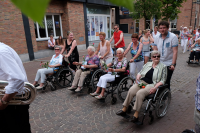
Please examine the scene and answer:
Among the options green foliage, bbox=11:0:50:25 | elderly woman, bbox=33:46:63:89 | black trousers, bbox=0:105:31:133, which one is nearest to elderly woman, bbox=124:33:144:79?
elderly woman, bbox=33:46:63:89

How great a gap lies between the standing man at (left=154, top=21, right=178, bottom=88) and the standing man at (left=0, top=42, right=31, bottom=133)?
2.99 meters

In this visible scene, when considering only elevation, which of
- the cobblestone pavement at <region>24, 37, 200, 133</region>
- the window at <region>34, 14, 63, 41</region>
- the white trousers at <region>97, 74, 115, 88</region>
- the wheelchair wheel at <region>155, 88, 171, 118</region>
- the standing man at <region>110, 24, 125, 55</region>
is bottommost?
the cobblestone pavement at <region>24, 37, 200, 133</region>

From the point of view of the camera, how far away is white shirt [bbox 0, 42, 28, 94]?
1681 mm

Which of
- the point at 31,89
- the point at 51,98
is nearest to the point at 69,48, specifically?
the point at 51,98

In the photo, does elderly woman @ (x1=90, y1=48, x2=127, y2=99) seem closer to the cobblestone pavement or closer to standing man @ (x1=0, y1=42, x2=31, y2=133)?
the cobblestone pavement

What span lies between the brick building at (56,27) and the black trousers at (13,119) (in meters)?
6.30

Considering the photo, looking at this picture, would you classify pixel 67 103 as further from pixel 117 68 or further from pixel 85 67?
pixel 117 68

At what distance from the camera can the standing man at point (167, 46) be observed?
353 centimetres

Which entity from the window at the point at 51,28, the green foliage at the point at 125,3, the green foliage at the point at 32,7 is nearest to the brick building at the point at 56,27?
the window at the point at 51,28

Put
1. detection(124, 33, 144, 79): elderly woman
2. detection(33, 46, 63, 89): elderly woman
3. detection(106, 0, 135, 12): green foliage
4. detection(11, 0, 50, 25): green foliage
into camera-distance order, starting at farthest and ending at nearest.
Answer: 1. detection(33, 46, 63, 89): elderly woman
2. detection(124, 33, 144, 79): elderly woman
3. detection(106, 0, 135, 12): green foliage
4. detection(11, 0, 50, 25): green foliage

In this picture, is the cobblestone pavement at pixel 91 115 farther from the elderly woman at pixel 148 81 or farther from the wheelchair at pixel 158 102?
the elderly woman at pixel 148 81

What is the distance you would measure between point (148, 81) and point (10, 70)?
9.54 ft

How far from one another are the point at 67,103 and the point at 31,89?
232 centimetres

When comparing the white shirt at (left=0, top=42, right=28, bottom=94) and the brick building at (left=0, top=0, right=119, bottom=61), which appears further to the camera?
the brick building at (left=0, top=0, right=119, bottom=61)
